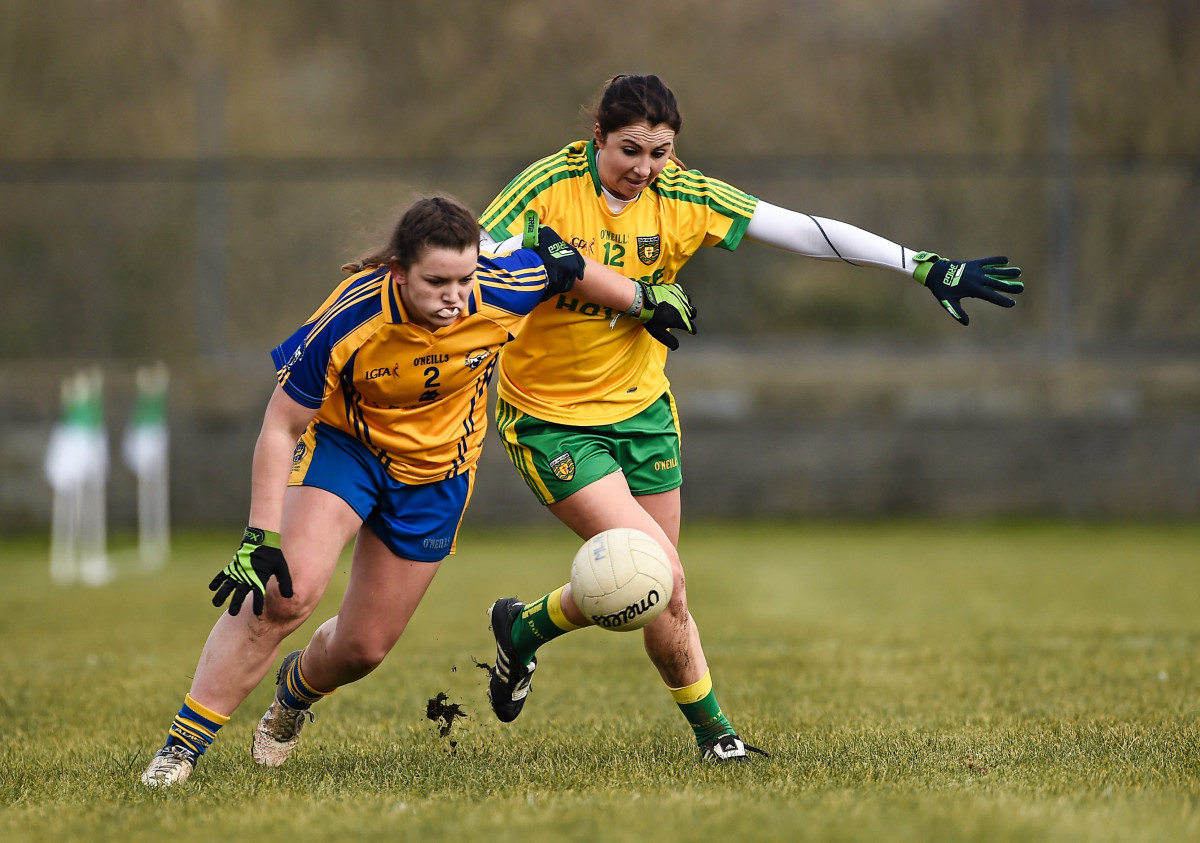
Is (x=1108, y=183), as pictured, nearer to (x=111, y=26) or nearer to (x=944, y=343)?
(x=944, y=343)

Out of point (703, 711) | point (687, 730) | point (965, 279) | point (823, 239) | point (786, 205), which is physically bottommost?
point (687, 730)

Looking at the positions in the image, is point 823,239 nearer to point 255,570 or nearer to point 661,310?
point 661,310

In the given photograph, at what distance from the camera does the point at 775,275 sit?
54.0 feet

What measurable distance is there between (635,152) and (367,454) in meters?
1.31

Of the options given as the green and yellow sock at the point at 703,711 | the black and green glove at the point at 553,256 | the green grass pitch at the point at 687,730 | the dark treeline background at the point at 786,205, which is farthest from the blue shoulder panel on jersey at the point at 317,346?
the dark treeline background at the point at 786,205

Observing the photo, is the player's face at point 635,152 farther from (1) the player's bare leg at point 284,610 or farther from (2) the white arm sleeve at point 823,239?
(1) the player's bare leg at point 284,610

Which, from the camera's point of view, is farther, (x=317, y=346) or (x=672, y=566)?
(x=672, y=566)

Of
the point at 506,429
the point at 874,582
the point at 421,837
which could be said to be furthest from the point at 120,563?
the point at 421,837

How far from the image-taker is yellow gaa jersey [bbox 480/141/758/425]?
481 centimetres

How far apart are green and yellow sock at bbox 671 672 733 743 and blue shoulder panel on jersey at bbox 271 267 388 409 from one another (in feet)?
5.25

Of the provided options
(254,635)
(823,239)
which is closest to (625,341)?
(823,239)

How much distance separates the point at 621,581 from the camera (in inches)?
171

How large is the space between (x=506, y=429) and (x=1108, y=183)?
13.2 meters

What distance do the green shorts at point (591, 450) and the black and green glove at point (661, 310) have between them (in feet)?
1.05
